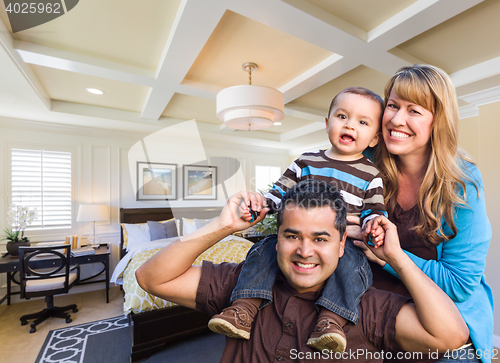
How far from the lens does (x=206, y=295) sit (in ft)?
A: 3.66

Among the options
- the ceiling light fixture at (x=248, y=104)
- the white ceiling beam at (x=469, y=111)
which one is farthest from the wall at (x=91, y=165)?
the white ceiling beam at (x=469, y=111)

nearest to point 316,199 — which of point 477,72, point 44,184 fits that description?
point 477,72

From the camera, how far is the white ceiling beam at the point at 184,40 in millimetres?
1759

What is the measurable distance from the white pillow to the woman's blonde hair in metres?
4.20

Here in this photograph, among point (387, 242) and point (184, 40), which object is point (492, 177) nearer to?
point (387, 242)

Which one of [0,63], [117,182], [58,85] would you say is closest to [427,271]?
[0,63]

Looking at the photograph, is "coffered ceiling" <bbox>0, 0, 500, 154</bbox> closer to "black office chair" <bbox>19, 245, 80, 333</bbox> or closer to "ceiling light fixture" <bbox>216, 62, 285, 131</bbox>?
"ceiling light fixture" <bbox>216, 62, 285, 131</bbox>

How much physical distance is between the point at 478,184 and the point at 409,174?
225 millimetres

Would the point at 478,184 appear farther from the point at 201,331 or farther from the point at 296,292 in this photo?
the point at 201,331

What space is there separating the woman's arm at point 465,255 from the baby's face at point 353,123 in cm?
38

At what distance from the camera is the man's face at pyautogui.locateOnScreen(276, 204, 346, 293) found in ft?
3.10

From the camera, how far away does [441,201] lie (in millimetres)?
920

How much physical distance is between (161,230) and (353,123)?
4098 millimetres

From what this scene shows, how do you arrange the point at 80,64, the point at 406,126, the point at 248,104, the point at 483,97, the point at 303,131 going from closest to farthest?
the point at 406,126
the point at 248,104
the point at 80,64
the point at 483,97
the point at 303,131
